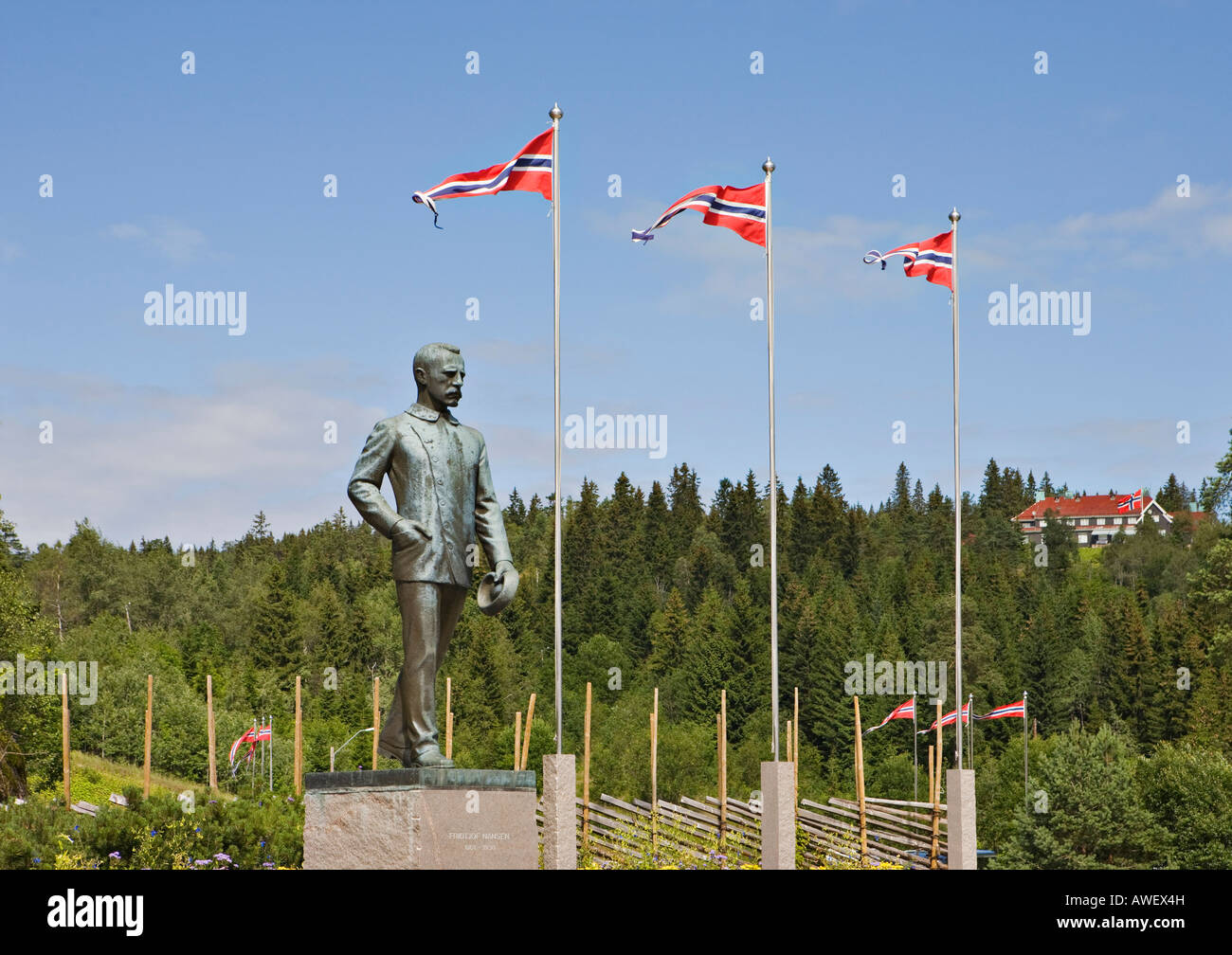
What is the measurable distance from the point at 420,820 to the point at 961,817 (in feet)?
32.8

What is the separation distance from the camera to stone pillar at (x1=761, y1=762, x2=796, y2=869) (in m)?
18.0

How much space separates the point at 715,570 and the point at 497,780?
10060 centimetres

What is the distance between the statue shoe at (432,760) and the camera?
1092 cm

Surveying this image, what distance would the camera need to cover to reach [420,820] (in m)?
10.4

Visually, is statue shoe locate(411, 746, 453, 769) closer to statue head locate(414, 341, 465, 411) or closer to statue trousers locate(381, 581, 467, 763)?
statue trousers locate(381, 581, 467, 763)

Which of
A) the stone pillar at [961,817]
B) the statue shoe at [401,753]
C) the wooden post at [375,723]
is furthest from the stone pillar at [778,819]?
the statue shoe at [401,753]

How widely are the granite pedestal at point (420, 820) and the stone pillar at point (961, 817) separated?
9.04m

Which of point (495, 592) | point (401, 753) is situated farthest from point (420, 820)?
point (495, 592)

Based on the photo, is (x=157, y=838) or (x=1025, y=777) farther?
(x=1025, y=777)

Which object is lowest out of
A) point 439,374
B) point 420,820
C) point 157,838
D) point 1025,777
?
point 1025,777

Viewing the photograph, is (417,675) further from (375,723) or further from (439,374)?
(375,723)

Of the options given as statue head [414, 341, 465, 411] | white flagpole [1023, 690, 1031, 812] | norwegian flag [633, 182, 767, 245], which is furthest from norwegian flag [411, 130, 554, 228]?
white flagpole [1023, 690, 1031, 812]

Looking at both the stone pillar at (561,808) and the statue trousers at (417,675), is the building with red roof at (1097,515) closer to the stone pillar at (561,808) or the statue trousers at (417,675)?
the stone pillar at (561,808)
